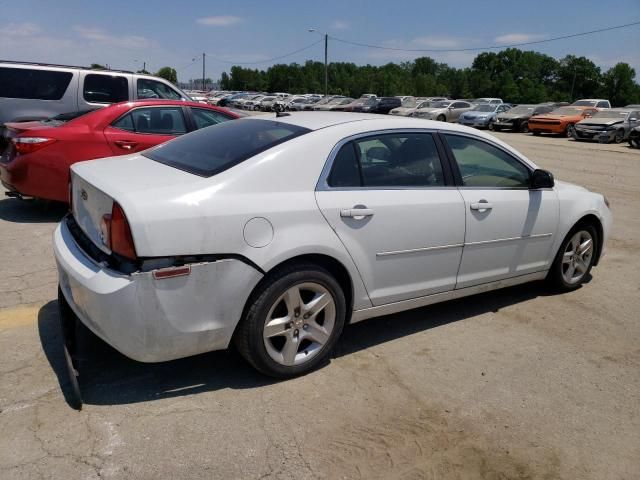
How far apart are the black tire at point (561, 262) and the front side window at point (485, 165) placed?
79 centimetres

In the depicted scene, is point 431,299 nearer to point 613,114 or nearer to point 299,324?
point 299,324

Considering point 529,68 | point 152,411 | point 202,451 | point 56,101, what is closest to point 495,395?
point 202,451

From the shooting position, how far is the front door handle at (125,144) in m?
6.72

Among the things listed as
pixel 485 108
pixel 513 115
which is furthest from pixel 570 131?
pixel 485 108

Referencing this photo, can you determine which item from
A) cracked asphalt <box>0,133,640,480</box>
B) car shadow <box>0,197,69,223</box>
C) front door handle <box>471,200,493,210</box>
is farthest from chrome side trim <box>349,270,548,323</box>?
car shadow <box>0,197,69,223</box>

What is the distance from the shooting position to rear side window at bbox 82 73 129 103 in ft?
30.7

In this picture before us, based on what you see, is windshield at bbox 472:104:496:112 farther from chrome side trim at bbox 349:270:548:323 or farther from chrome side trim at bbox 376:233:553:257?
chrome side trim at bbox 376:233:553:257

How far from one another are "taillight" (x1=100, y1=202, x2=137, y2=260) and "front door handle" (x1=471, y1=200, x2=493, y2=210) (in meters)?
2.38

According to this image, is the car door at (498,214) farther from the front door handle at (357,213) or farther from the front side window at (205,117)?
the front side window at (205,117)

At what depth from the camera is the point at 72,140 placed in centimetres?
646

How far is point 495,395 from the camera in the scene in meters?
3.31

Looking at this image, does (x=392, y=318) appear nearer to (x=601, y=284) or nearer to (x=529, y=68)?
(x=601, y=284)

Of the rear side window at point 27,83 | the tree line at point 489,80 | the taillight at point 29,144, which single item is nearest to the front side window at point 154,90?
the rear side window at point 27,83

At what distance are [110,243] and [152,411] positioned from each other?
91 centimetres
